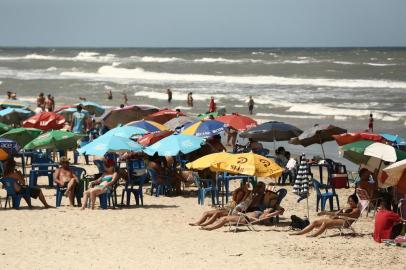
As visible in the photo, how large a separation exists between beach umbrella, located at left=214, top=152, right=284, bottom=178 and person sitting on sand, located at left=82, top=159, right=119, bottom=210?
90.3 inches

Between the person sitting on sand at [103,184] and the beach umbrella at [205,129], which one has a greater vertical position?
the beach umbrella at [205,129]

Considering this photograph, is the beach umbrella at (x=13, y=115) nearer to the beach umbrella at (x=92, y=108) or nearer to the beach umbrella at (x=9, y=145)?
the beach umbrella at (x=92, y=108)

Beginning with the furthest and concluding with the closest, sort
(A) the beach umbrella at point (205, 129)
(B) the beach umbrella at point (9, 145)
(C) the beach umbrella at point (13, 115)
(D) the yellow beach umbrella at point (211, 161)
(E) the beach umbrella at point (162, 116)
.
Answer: (C) the beach umbrella at point (13, 115), (E) the beach umbrella at point (162, 116), (A) the beach umbrella at point (205, 129), (B) the beach umbrella at point (9, 145), (D) the yellow beach umbrella at point (211, 161)

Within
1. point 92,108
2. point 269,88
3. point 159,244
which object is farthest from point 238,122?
point 269,88

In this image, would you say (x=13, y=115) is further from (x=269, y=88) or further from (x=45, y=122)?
(x=269, y=88)

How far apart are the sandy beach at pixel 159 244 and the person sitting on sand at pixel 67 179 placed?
401mm

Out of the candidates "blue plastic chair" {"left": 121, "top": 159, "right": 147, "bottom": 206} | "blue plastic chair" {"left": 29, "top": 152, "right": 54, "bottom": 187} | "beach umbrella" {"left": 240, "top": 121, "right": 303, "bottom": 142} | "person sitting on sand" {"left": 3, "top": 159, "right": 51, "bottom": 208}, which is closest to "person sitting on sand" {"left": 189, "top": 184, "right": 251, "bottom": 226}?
"blue plastic chair" {"left": 121, "top": 159, "right": 147, "bottom": 206}

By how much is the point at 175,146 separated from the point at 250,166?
303 centimetres

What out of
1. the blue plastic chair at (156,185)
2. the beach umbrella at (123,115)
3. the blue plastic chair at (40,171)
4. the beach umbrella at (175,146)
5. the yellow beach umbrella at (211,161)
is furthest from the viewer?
the beach umbrella at (123,115)

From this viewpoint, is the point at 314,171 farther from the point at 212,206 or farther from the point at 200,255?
the point at 200,255

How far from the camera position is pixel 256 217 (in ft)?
39.9

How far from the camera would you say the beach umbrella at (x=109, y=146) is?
1388cm

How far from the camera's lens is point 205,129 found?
16.5 meters

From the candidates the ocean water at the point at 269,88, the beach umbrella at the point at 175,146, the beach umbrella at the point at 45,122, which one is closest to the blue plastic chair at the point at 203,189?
the beach umbrella at the point at 175,146
